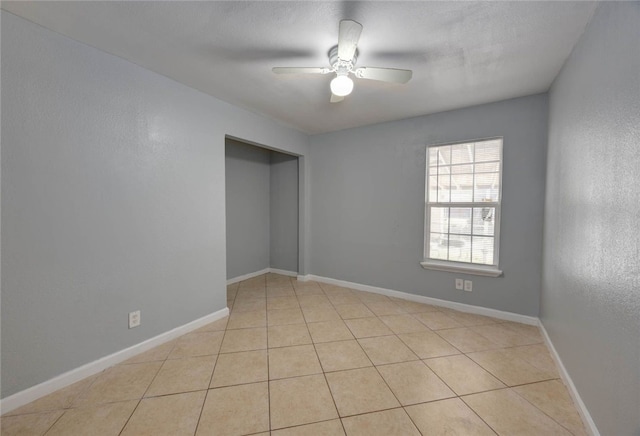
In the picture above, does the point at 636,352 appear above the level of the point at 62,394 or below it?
above

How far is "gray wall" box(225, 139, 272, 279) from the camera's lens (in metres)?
4.19

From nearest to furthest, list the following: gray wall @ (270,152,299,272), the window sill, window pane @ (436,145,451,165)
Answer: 1. the window sill
2. window pane @ (436,145,451,165)
3. gray wall @ (270,152,299,272)

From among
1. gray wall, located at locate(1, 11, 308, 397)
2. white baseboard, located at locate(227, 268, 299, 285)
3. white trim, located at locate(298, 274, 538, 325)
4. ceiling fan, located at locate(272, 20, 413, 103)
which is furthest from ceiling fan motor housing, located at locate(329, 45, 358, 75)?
white baseboard, located at locate(227, 268, 299, 285)

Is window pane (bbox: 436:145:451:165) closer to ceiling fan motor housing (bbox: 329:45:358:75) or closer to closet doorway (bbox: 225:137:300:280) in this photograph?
ceiling fan motor housing (bbox: 329:45:358:75)

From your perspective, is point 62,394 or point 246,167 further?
point 246,167

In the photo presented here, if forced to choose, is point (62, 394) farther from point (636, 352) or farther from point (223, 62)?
point (636, 352)

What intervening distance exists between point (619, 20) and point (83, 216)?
332 cm

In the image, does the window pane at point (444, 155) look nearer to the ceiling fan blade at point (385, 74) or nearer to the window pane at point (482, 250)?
the window pane at point (482, 250)

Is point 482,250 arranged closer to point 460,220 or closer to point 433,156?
point 460,220

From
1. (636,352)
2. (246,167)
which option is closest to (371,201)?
(246,167)

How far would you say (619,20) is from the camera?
1.21 meters

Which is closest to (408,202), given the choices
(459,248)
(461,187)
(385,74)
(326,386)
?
(461,187)

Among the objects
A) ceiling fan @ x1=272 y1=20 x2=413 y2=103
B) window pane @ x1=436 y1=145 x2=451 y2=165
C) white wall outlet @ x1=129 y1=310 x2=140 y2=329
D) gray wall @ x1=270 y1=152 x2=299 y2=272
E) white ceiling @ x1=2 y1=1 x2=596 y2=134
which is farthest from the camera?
gray wall @ x1=270 y1=152 x2=299 y2=272

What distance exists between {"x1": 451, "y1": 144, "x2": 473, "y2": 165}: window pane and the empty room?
0.08 ft
